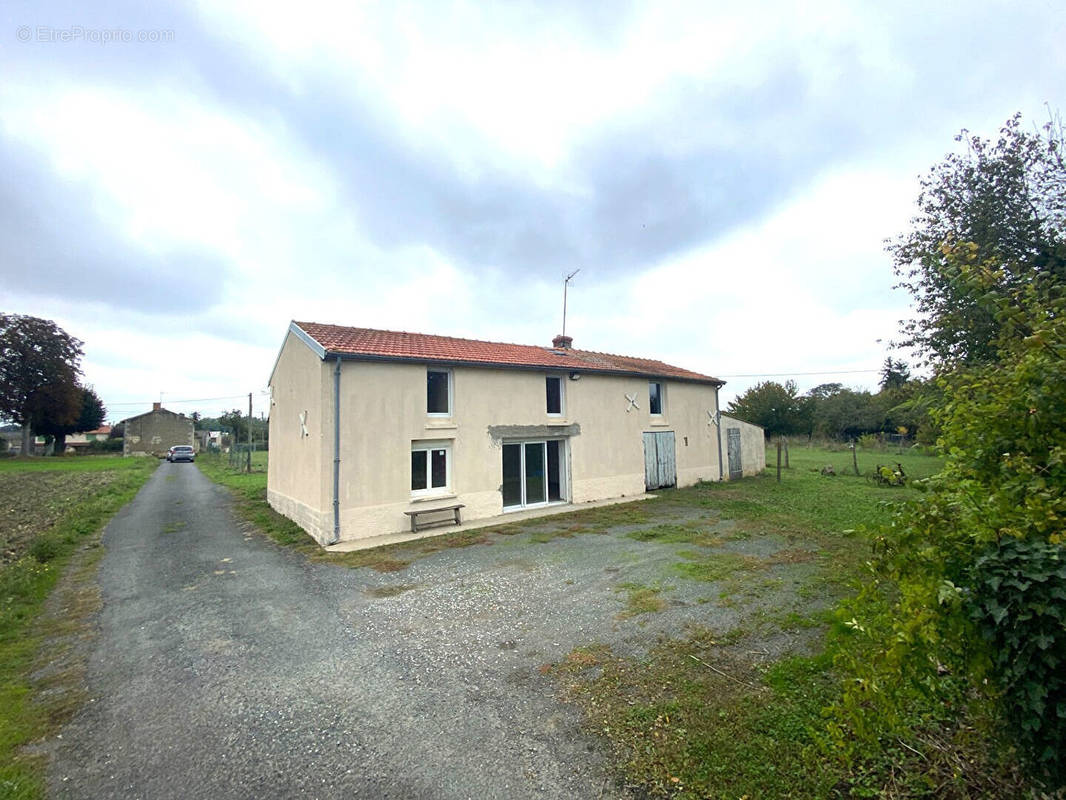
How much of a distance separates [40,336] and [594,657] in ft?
200

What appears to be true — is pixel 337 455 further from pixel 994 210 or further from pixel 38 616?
pixel 994 210

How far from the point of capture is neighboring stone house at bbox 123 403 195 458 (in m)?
53.3

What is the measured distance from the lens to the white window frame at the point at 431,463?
11758mm

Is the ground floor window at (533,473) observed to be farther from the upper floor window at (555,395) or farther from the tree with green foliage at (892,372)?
the tree with green foliage at (892,372)

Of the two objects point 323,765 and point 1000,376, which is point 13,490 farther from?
point 1000,376

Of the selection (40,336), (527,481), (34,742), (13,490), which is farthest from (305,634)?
(40,336)

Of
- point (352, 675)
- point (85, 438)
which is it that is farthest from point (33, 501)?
point (85, 438)

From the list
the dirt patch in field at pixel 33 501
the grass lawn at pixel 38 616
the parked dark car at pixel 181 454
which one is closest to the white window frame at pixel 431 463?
the grass lawn at pixel 38 616

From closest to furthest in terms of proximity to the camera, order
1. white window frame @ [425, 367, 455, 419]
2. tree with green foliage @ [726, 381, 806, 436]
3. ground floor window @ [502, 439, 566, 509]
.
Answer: white window frame @ [425, 367, 455, 419], ground floor window @ [502, 439, 566, 509], tree with green foliage @ [726, 381, 806, 436]

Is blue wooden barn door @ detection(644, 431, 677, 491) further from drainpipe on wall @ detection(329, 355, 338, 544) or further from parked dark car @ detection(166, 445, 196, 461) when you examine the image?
parked dark car @ detection(166, 445, 196, 461)

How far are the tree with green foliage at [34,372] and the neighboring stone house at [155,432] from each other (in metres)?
9.37

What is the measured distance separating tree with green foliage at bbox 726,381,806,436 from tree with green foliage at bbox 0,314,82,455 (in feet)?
196

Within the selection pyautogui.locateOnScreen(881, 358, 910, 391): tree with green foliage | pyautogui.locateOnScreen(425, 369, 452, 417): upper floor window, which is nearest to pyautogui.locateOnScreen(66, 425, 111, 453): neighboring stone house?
pyautogui.locateOnScreen(425, 369, 452, 417): upper floor window

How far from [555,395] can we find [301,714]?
465 inches
